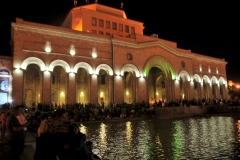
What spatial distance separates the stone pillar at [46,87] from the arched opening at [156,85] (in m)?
21.9

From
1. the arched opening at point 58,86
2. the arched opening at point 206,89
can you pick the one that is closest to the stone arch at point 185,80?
the arched opening at point 206,89

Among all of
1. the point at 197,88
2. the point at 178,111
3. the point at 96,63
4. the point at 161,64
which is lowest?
the point at 178,111

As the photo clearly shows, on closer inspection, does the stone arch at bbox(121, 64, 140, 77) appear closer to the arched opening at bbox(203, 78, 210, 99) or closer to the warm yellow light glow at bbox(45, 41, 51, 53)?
the warm yellow light glow at bbox(45, 41, 51, 53)

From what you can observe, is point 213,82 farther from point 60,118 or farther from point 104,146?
point 60,118

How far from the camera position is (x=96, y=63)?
2942 cm

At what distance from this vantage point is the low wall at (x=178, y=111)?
2397 cm

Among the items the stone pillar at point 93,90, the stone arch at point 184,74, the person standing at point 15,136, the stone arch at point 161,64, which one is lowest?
the person standing at point 15,136

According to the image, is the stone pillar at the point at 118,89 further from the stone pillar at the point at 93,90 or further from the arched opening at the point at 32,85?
the arched opening at the point at 32,85

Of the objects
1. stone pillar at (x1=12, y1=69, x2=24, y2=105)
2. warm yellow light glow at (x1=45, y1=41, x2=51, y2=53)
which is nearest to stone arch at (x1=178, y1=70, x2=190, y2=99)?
warm yellow light glow at (x1=45, y1=41, x2=51, y2=53)

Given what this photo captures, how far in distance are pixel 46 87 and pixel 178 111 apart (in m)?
15.7

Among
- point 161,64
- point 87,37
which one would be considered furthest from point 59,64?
point 161,64

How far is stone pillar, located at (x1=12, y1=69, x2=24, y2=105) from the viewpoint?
23.6 m

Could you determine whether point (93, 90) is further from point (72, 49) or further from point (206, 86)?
point (206, 86)

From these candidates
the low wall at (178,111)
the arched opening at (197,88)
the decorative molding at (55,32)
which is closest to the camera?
the low wall at (178,111)
